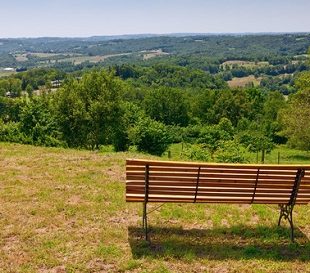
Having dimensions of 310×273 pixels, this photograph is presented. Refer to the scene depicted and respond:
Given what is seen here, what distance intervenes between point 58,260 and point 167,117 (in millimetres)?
79739

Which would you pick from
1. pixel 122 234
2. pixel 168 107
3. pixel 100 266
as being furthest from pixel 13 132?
pixel 168 107

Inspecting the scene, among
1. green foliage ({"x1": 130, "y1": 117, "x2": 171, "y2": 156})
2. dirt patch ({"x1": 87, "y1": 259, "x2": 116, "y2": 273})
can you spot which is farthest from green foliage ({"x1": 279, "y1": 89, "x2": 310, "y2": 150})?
dirt patch ({"x1": 87, "y1": 259, "x2": 116, "y2": 273})

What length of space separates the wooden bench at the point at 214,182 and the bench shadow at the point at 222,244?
304 mm

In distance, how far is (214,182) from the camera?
7.30 metres

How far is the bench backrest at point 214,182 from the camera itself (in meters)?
7.14

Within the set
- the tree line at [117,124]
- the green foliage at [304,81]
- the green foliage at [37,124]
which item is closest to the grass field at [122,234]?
the tree line at [117,124]

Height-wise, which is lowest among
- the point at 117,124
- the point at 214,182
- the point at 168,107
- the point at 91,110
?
the point at 168,107

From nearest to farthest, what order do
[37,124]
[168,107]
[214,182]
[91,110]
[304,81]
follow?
[214,182] → [37,124] → [91,110] → [304,81] → [168,107]

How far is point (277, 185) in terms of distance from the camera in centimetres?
747

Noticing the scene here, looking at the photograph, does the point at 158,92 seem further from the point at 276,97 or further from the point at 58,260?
the point at 58,260

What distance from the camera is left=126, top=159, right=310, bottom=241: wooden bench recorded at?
7148 mm

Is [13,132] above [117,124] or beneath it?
above

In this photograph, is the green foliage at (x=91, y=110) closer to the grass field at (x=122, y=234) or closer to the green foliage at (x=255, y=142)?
the green foliage at (x=255, y=142)

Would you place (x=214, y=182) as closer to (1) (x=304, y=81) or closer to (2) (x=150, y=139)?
(2) (x=150, y=139)
